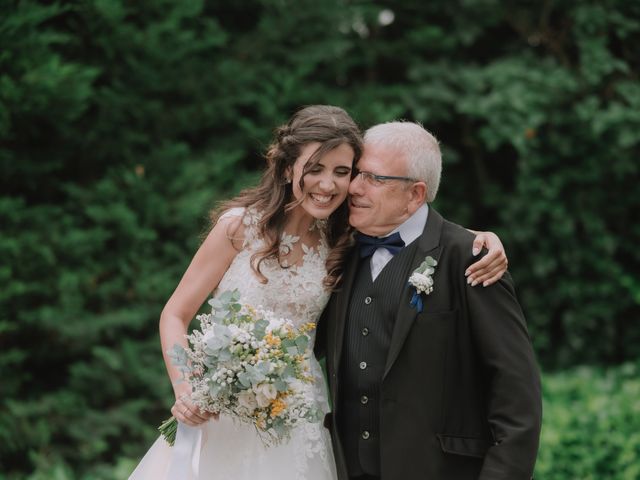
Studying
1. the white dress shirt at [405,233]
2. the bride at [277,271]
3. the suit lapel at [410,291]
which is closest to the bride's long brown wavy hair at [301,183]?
the bride at [277,271]

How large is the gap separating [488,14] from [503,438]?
4.78 metres

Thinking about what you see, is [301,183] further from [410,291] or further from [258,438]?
[258,438]

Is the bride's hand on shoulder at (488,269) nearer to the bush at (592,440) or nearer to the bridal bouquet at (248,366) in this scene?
the bridal bouquet at (248,366)

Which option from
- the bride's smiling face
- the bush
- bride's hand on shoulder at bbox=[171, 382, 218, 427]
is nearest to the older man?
the bride's smiling face

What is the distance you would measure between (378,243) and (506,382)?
0.76 m

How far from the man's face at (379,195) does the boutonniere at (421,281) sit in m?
0.33

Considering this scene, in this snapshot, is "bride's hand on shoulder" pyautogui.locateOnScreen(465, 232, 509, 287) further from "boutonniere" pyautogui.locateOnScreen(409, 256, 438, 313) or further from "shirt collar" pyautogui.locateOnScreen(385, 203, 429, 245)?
"shirt collar" pyautogui.locateOnScreen(385, 203, 429, 245)

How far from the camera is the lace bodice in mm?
3070

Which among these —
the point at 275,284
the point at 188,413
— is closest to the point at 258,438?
the point at 188,413

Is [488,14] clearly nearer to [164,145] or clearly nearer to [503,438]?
[164,145]

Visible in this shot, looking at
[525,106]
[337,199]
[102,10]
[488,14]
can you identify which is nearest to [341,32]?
[488,14]

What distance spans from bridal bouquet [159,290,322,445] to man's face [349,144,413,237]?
631 millimetres

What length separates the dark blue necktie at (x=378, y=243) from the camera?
9.48ft

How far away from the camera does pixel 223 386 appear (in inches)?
94.0
